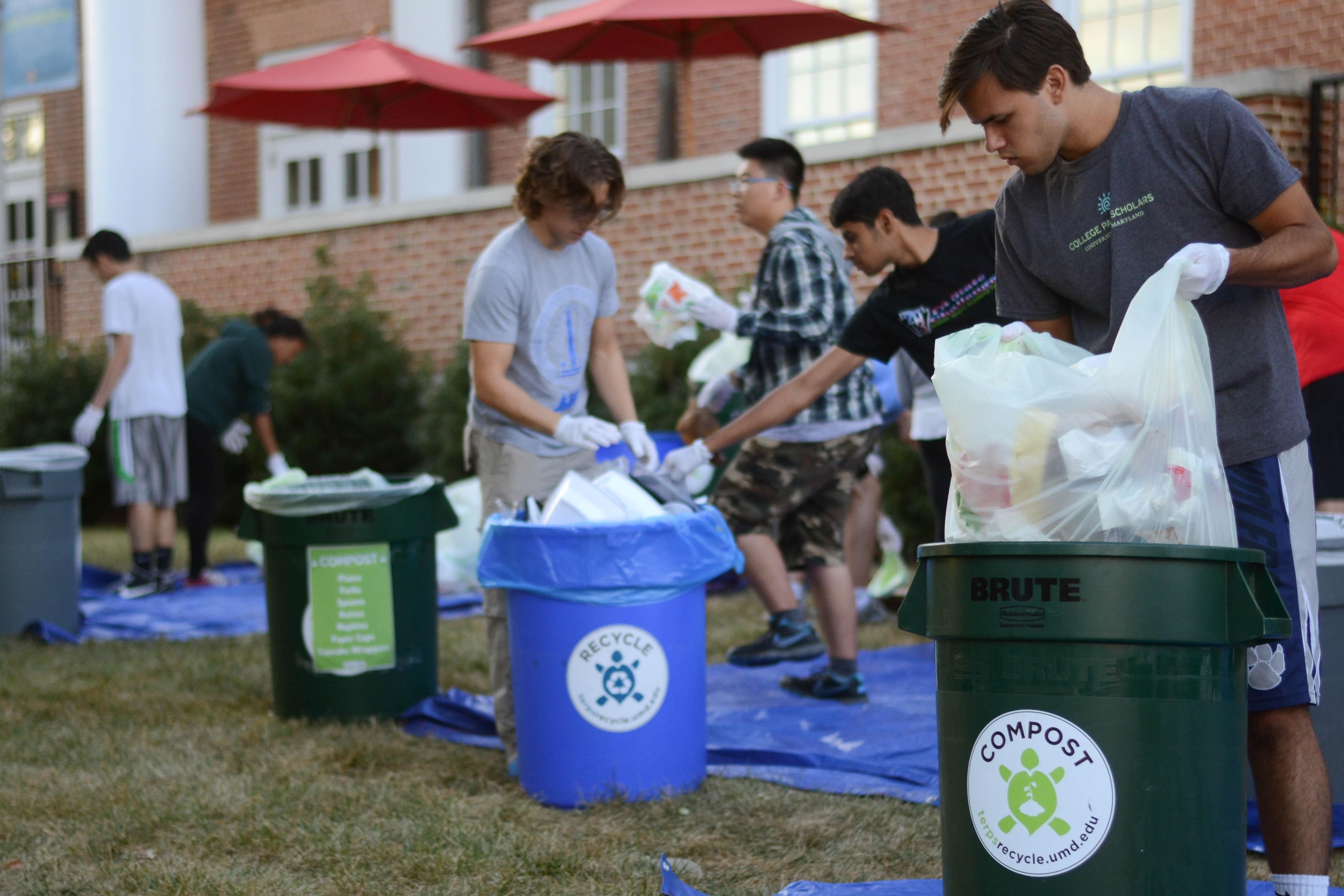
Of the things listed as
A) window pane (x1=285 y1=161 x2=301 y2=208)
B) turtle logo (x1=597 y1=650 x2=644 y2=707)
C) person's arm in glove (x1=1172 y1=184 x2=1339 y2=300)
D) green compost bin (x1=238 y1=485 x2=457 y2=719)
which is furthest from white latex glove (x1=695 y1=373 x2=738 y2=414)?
window pane (x1=285 y1=161 x2=301 y2=208)

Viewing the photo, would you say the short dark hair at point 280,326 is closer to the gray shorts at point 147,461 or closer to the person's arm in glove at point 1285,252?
the gray shorts at point 147,461

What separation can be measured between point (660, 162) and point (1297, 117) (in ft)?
17.5

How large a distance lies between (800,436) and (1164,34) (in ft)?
19.0

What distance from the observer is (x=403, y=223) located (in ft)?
35.8

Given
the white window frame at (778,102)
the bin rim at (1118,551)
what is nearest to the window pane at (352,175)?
the white window frame at (778,102)

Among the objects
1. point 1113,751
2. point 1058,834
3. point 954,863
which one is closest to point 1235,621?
point 1113,751

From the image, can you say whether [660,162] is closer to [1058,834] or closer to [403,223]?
[403,223]

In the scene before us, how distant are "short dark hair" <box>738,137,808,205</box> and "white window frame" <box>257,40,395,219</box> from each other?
29.6 feet

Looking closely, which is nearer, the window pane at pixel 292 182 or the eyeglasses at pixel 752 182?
the eyeglasses at pixel 752 182

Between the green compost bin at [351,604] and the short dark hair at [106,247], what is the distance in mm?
3895

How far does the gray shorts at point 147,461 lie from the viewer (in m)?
7.56

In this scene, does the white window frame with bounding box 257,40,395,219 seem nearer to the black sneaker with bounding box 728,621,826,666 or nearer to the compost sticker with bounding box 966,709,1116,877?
the black sneaker with bounding box 728,621,826,666

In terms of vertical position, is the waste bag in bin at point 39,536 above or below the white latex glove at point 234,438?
below

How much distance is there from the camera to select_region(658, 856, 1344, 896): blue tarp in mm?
2711
